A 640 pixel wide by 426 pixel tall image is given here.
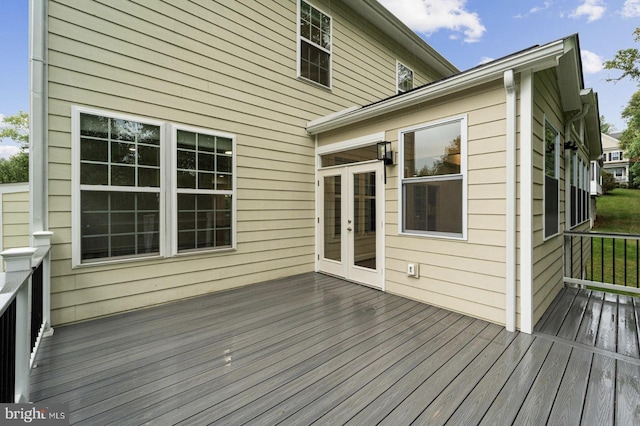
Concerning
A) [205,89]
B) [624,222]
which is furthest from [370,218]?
[624,222]

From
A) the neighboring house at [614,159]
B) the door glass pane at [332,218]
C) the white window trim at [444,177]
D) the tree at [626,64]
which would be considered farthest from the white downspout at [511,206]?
the neighboring house at [614,159]

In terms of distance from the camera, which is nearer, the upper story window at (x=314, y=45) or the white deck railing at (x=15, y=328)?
the white deck railing at (x=15, y=328)

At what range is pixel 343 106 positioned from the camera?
20.3 ft

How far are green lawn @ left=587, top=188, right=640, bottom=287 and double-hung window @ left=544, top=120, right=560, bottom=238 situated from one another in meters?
4.38

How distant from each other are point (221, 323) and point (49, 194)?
2.30 meters

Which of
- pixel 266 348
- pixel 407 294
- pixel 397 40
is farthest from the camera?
pixel 397 40

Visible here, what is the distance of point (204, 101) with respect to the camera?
4062 mm

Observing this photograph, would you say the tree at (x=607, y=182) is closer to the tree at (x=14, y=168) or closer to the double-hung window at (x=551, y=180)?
the double-hung window at (x=551, y=180)

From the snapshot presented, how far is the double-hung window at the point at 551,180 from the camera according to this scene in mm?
3561

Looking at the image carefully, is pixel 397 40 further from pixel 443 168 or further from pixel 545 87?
pixel 443 168

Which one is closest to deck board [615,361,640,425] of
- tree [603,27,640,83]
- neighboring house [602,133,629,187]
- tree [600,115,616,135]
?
tree [603,27,640,83]

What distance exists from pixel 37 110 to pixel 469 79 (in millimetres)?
4629

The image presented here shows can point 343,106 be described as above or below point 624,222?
above

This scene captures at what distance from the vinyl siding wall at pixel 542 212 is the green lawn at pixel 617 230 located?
438 centimetres
